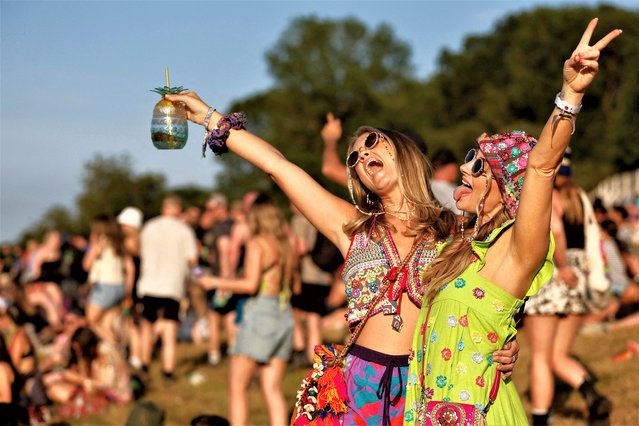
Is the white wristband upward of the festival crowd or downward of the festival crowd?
upward

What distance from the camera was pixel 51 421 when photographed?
387 inches

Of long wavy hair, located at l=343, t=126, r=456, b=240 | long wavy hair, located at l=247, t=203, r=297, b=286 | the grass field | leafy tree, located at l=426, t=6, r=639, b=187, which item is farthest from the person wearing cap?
leafy tree, located at l=426, t=6, r=639, b=187

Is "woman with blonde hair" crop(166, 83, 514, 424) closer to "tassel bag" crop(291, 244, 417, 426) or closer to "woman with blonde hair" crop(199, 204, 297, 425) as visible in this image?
"tassel bag" crop(291, 244, 417, 426)

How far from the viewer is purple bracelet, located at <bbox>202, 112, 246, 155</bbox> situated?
167 inches

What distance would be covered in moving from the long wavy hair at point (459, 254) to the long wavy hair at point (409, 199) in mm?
424

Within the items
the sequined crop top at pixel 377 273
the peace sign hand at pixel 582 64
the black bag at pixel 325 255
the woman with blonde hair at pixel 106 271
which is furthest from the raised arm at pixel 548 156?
the woman with blonde hair at pixel 106 271

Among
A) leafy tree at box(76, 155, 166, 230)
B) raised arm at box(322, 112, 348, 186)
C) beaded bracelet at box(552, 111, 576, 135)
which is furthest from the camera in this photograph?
leafy tree at box(76, 155, 166, 230)

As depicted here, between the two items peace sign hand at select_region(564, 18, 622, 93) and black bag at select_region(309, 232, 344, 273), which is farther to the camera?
black bag at select_region(309, 232, 344, 273)

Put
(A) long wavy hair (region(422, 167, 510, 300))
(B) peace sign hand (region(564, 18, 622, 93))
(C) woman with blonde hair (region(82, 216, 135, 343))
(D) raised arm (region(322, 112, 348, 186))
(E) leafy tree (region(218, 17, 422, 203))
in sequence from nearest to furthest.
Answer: (B) peace sign hand (region(564, 18, 622, 93)) < (A) long wavy hair (region(422, 167, 510, 300)) < (D) raised arm (region(322, 112, 348, 186)) < (C) woman with blonde hair (region(82, 216, 135, 343)) < (E) leafy tree (region(218, 17, 422, 203))

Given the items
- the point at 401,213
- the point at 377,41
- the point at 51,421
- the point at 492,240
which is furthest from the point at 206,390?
the point at 377,41

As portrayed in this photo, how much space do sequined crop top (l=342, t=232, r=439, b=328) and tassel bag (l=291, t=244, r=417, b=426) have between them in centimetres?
3

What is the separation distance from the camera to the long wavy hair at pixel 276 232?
8.34 metres

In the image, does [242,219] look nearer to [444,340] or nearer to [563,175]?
[563,175]

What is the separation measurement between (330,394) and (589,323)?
9.80 meters
